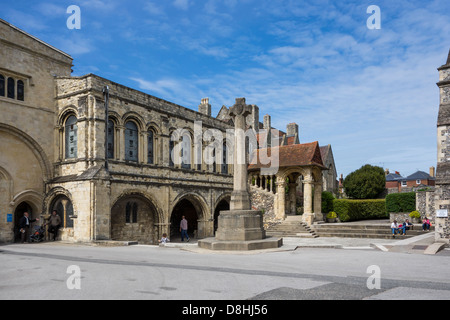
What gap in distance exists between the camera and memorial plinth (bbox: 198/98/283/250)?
14.8m

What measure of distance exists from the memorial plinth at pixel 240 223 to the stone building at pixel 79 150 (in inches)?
289

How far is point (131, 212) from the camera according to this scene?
2322cm

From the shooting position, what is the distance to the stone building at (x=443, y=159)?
664 inches

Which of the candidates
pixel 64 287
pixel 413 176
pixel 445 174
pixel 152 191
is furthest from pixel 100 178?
pixel 413 176

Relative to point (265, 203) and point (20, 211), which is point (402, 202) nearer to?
point (265, 203)

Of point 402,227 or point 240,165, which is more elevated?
point 240,165

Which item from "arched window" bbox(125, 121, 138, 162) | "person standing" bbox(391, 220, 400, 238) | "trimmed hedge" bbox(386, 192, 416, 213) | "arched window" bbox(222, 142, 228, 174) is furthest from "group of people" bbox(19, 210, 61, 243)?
"trimmed hedge" bbox(386, 192, 416, 213)

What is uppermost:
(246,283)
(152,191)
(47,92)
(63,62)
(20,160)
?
(63,62)

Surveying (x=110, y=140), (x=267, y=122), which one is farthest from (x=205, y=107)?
(x=110, y=140)

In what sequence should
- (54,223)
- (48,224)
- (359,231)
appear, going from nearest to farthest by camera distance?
(54,223)
(48,224)
(359,231)

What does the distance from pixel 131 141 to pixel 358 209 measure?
21413 mm
